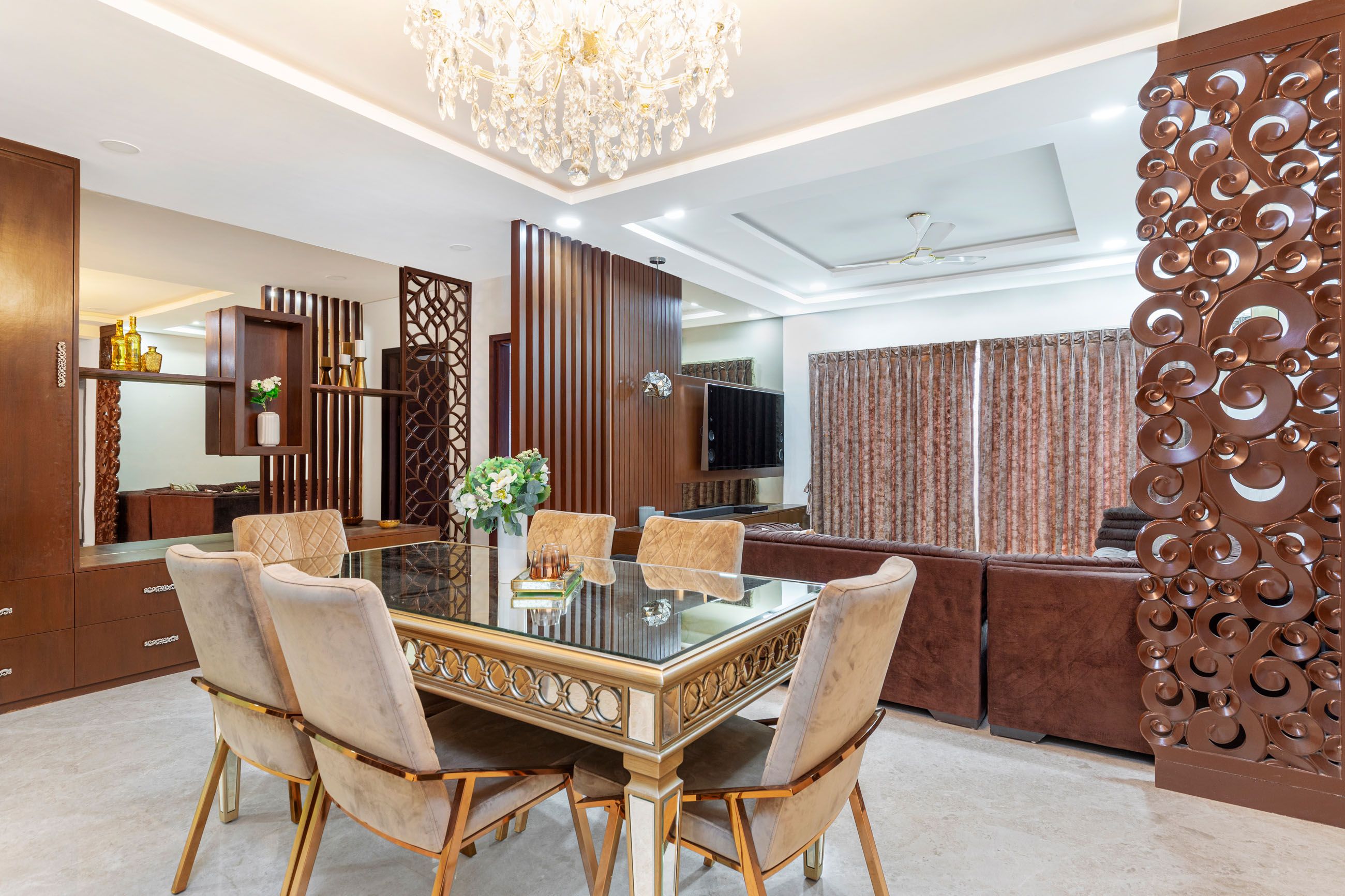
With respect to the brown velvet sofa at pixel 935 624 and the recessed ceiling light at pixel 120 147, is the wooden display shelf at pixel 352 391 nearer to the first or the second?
the recessed ceiling light at pixel 120 147

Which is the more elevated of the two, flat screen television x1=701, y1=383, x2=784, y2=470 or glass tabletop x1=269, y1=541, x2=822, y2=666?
flat screen television x1=701, y1=383, x2=784, y2=470

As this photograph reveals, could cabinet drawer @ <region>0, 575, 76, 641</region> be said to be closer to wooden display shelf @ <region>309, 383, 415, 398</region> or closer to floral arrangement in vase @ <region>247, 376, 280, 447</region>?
floral arrangement in vase @ <region>247, 376, 280, 447</region>

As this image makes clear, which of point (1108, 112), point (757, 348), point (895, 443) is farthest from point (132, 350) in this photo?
point (895, 443)

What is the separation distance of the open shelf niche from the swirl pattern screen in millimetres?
4556

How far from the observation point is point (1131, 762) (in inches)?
102

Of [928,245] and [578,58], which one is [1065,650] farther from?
[928,245]

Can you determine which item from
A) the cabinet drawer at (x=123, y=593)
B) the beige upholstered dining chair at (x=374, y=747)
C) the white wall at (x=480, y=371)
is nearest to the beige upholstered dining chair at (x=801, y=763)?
the beige upholstered dining chair at (x=374, y=747)

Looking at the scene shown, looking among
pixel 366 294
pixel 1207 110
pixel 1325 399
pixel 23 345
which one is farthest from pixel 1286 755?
pixel 366 294

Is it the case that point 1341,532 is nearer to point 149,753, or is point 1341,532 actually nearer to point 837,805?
point 837,805

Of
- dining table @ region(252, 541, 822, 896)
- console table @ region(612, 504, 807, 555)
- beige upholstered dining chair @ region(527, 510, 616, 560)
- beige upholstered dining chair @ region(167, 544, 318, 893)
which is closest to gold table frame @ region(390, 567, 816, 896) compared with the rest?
dining table @ region(252, 541, 822, 896)

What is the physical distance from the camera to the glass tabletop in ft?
5.04

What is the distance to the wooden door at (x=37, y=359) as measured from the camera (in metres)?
3.09

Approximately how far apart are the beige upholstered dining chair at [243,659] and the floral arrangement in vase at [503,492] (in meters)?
0.71

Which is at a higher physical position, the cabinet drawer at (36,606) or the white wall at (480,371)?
the white wall at (480,371)
